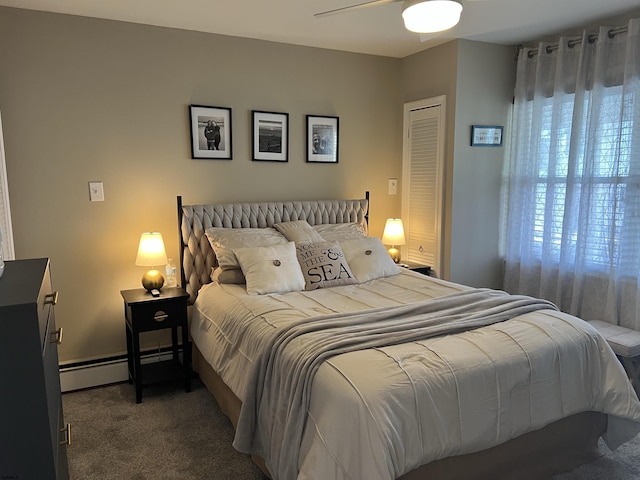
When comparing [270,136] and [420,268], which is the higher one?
[270,136]

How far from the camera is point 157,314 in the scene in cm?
316

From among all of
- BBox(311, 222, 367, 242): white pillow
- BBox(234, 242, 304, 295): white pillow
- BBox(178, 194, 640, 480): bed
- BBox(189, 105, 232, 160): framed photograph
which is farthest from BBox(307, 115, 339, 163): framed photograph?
BBox(178, 194, 640, 480): bed

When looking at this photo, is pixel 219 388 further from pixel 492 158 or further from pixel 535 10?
pixel 535 10

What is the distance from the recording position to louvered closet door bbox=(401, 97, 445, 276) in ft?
13.1

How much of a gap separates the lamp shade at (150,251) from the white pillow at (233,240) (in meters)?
0.36

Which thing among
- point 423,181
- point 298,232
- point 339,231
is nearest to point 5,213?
point 298,232

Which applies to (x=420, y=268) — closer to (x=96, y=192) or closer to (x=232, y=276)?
(x=232, y=276)

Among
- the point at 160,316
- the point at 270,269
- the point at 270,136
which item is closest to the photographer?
the point at 270,269

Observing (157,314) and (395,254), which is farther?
(395,254)

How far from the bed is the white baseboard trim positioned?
78cm

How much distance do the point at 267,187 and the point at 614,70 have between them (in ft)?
8.71

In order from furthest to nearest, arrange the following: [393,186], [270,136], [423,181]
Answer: [393,186]
[423,181]
[270,136]

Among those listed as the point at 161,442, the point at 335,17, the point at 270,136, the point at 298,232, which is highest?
the point at 335,17

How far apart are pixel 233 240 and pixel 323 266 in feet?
2.24
